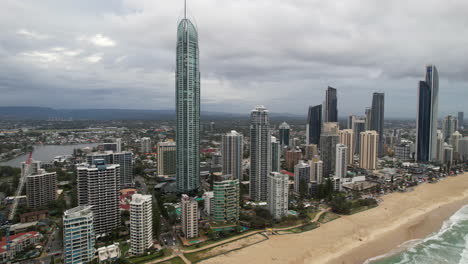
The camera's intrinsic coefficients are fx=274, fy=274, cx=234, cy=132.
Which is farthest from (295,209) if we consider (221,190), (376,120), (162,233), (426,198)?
(376,120)

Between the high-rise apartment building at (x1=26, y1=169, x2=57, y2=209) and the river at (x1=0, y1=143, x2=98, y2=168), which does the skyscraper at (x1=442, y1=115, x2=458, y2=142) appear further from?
the river at (x1=0, y1=143, x2=98, y2=168)

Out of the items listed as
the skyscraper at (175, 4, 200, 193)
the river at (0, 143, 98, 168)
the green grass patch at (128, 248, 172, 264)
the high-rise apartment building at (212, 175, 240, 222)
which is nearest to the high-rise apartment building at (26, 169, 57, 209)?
the skyscraper at (175, 4, 200, 193)

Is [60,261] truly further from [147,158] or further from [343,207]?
[147,158]

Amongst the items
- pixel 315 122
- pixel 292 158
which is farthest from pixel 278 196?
pixel 315 122

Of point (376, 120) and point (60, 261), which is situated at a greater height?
point (376, 120)

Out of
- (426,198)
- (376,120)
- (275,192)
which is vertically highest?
(376,120)

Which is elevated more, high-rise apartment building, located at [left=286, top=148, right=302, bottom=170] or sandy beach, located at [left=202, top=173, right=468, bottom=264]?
high-rise apartment building, located at [left=286, top=148, right=302, bottom=170]
